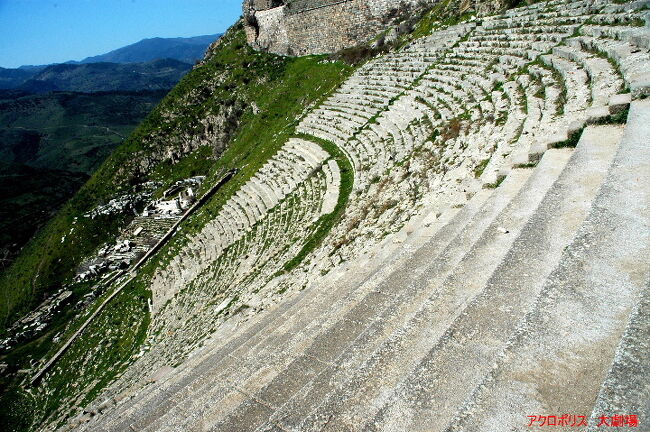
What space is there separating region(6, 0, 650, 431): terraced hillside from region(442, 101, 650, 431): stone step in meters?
0.02

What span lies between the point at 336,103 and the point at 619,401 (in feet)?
82.7

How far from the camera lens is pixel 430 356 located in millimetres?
4207

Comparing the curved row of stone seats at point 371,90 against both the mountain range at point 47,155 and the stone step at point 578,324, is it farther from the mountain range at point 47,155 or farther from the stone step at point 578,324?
the mountain range at point 47,155

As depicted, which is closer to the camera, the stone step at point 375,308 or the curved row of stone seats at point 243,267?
the stone step at point 375,308

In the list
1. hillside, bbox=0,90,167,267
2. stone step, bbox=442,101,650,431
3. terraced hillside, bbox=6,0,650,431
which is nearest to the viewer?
stone step, bbox=442,101,650,431

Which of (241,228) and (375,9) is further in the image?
(375,9)

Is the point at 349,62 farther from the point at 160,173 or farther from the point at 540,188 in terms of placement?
the point at 540,188

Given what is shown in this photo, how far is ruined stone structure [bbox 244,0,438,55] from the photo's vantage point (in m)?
36.4

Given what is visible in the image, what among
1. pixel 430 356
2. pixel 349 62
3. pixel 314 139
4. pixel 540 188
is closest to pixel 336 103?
pixel 314 139

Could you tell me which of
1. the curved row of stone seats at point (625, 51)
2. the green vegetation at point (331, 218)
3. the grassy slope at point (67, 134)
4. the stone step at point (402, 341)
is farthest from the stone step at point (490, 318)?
the grassy slope at point (67, 134)

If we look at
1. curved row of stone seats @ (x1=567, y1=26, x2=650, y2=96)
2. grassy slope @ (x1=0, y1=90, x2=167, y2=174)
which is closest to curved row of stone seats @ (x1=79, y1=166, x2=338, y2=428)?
curved row of stone seats @ (x1=567, y1=26, x2=650, y2=96)

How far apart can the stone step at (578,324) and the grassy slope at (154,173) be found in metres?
16.6

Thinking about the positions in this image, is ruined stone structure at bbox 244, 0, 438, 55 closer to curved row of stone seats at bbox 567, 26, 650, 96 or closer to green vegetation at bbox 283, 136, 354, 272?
green vegetation at bbox 283, 136, 354, 272

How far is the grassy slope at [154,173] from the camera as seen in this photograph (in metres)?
19.2
